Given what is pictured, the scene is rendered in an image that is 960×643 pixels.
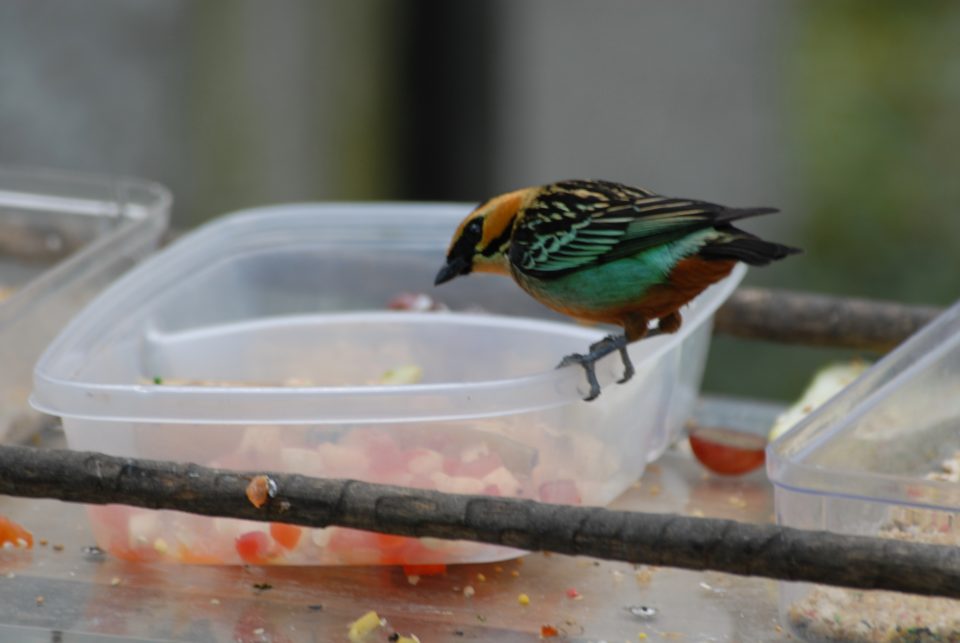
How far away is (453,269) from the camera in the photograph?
2.79 metres

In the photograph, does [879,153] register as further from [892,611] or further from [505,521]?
[505,521]

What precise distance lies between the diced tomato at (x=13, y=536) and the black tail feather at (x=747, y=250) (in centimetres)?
143

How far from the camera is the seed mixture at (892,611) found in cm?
206

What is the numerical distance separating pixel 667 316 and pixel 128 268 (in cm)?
158

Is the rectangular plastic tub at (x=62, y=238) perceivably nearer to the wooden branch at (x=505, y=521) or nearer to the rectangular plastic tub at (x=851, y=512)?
the wooden branch at (x=505, y=521)

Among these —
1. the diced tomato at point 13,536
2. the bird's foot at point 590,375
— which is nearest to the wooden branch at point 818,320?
the bird's foot at point 590,375

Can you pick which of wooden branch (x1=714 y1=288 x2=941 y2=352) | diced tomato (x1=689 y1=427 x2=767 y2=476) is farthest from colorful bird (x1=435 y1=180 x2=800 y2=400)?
wooden branch (x1=714 y1=288 x2=941 y2=352)

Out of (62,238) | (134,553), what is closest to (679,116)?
(62,238)

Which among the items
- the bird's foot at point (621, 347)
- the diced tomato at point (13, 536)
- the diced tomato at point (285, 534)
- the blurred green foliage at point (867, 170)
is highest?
the bird's foot at point (621, 347)

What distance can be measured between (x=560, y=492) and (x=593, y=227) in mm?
547

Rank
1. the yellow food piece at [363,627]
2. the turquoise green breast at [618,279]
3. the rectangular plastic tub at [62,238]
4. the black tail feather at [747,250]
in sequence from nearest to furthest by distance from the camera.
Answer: the yellow food piece at [363,627]
the black tail feather at [747,250]
the turquoise green breast at [618,279]
the rectangular plastic tub at [62,238]

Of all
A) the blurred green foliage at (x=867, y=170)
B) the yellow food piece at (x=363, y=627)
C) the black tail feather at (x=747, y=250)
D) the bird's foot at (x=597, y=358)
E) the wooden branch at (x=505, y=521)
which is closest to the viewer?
the wooden branch at (x=505, y=521)

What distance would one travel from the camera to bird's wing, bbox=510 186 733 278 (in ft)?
8.23

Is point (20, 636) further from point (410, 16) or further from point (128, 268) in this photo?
point (410, 16)
